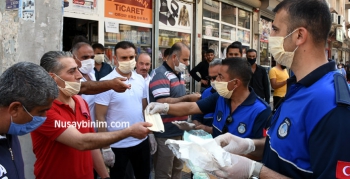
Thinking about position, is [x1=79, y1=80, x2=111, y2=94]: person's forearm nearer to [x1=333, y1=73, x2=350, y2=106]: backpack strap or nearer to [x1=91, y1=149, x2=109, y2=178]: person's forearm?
[x1=91, y1=149, x2=109, y2=178]: person's forearm

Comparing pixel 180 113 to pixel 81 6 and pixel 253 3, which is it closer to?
pixel 81 6

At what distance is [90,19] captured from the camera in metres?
6.12

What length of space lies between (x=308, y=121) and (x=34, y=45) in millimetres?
3007

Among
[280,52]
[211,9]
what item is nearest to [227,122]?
[280,52]

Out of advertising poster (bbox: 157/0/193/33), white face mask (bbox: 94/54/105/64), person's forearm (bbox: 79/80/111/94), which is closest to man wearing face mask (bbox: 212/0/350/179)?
person's forearm (bbox: 79/80/111/94)

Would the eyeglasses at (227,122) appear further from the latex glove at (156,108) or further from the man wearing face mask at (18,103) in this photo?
the man wearing face mask at (18,103)

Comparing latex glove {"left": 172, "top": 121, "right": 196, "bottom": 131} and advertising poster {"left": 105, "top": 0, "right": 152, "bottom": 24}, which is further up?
advertising poster {"left": 105, "top": 0, "right": 152, "bottom": 24}

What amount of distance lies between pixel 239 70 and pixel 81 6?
13.7ft

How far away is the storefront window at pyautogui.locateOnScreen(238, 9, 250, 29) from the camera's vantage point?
1166 cm

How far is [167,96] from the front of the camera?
3844 mm

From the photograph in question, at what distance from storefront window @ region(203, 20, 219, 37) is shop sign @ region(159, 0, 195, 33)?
0.67 metres

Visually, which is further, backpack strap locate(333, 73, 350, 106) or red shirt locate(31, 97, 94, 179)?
red shirt locate(31, 97, 94, 179)

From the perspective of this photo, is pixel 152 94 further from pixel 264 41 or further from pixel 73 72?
pixel 264 41

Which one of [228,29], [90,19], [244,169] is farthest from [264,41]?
[244,169]
